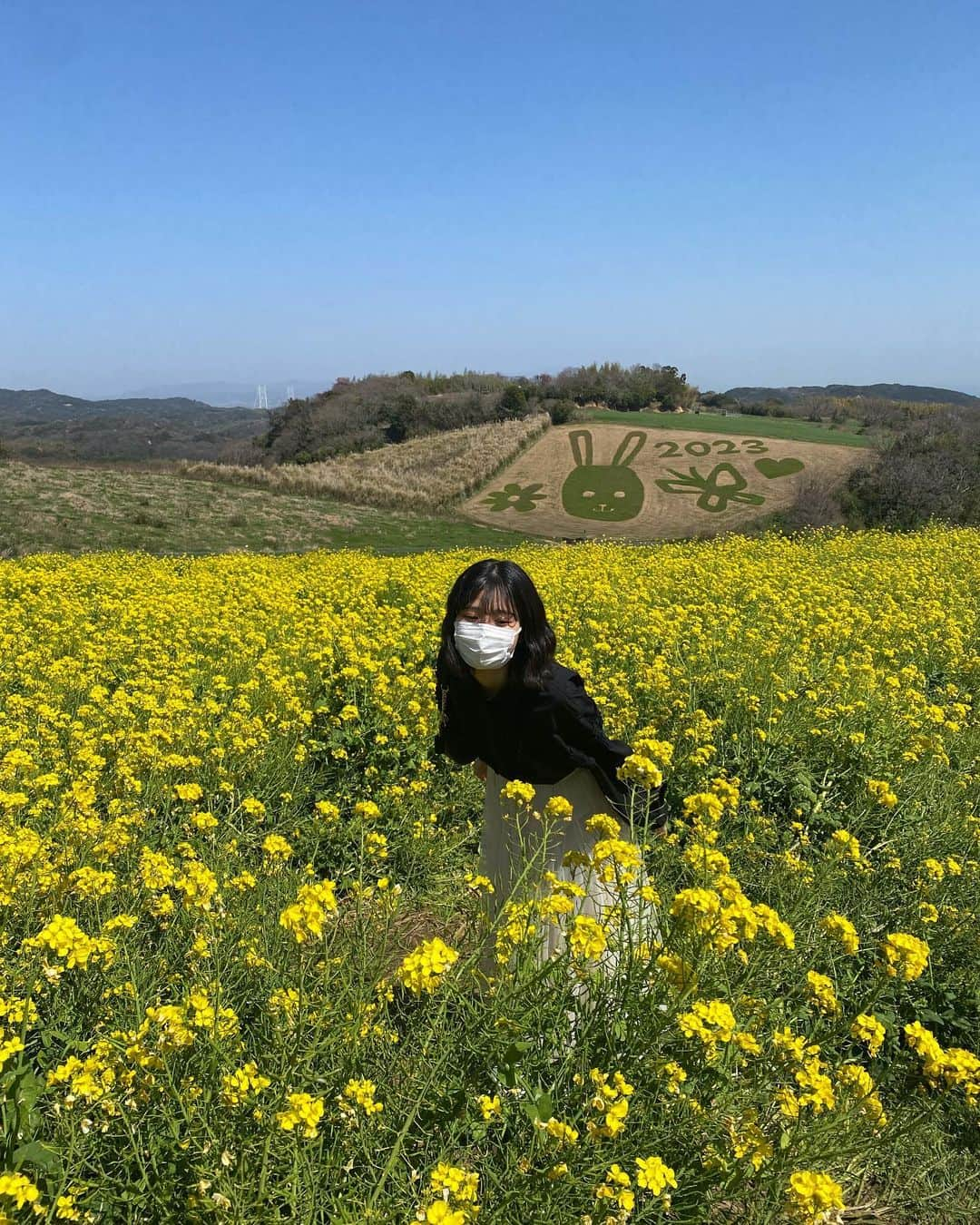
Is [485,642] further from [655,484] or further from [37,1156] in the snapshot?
[655,484]

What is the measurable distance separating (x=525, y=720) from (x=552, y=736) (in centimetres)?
10

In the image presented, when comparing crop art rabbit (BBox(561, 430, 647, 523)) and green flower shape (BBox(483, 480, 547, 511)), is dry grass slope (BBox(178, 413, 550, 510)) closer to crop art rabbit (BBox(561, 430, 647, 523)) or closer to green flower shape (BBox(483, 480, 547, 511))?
green flower shape (BBox(483, 480, 547, 511))

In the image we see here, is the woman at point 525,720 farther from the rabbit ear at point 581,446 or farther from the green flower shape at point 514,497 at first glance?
the rabbit ear at point 581,446

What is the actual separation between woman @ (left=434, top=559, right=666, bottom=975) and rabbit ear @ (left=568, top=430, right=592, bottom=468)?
34260mm

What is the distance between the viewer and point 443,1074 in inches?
72.7

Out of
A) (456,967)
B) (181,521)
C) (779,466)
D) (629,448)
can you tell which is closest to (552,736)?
(456,967)

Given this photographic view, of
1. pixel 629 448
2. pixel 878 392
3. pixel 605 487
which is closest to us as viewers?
pixel 605 487

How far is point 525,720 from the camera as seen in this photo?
2545mm

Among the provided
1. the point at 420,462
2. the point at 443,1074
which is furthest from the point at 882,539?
the point at 420,462

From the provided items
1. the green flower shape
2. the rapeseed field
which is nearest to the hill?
the green flower shape

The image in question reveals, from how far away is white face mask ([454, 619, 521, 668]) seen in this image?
8.00ft

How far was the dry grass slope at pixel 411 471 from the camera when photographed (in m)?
33.5

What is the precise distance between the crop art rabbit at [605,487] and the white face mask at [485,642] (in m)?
27.1

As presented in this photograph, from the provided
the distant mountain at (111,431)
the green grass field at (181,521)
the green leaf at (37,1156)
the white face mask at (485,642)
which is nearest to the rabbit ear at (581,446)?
the green grass field at (181,521)
